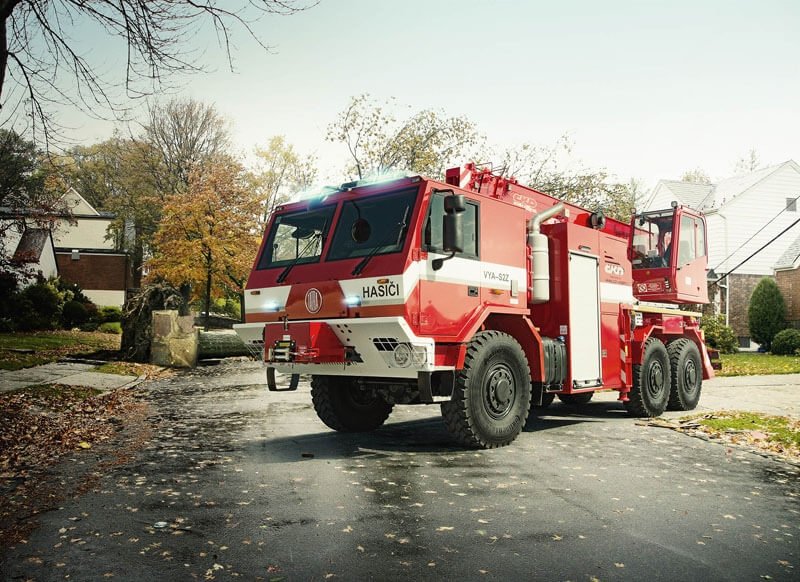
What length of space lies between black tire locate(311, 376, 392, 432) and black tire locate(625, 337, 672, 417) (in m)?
4.26

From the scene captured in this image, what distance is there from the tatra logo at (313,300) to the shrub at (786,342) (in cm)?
2579

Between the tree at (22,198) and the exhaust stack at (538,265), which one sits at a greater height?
the tree at (22,198)

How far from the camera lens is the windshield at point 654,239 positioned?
41.0ft

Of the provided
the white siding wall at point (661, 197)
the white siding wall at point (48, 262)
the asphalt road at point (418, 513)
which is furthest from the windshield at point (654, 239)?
the white siding wall at point (48, 262)

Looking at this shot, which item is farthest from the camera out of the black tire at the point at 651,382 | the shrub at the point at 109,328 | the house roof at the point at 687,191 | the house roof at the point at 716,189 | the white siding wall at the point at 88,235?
the white siding wall at the point at 88,235

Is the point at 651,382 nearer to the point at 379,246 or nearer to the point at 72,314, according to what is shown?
the point at 379,246

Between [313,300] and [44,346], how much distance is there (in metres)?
16.9

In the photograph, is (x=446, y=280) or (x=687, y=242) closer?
(x=446, y=280)

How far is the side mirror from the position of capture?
274 inches

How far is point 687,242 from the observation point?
41.8 ft

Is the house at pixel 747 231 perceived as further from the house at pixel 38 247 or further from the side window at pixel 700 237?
the house at pixel 38 247

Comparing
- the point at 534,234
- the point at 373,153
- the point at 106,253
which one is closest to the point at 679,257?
the point at 534,234

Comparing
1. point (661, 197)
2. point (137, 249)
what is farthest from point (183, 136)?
point (661, 197)

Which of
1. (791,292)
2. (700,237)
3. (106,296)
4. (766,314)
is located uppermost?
(106,296)
